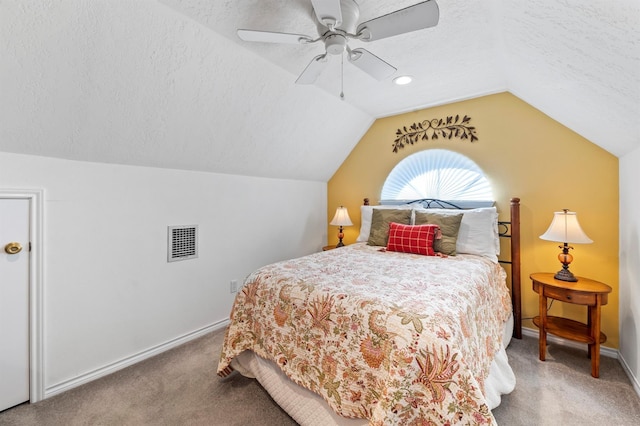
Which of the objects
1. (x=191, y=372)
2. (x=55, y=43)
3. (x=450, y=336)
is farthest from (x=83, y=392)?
(x=450, y=336)

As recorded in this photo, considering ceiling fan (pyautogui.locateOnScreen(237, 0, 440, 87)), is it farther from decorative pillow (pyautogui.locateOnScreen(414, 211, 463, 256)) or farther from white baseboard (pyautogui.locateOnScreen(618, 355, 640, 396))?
white baseboard (pyautogui.locateOnScreen(618, 355, 640, 396))

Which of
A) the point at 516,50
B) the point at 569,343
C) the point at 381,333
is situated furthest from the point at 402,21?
the point at 569,343

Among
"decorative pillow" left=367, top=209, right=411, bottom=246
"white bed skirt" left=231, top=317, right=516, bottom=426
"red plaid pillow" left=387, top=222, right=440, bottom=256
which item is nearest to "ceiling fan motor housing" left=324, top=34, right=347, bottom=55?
"red plaid pillow" left=387, top=222, right=440, bottom=256

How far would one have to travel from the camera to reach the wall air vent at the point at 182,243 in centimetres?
253

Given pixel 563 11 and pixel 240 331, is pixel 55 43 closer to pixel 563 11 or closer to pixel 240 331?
pixel 240 331

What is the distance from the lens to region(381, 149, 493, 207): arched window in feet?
9.91

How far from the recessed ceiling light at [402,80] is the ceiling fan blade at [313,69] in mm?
1017

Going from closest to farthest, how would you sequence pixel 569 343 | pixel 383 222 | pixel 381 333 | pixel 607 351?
pixel 381 333
pixel 607 351
pixel 569 343
pixel 383 222

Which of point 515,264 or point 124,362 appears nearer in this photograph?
point 124,362

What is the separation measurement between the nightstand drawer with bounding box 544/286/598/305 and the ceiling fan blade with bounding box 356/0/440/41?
212cm

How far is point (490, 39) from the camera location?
76.8 inches

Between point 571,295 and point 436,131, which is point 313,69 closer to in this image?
point 436,131

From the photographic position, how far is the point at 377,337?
129 cm

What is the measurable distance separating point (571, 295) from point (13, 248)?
151 inches
